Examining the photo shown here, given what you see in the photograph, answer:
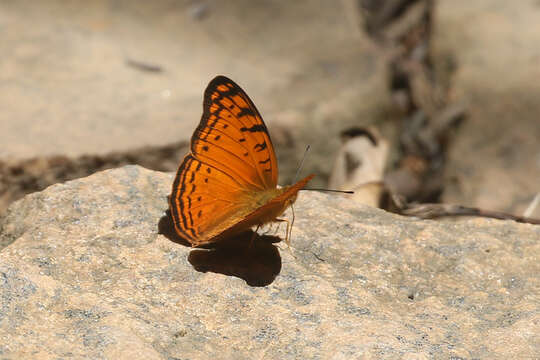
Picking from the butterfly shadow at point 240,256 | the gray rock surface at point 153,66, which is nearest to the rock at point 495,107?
the gray rock surface at point 153,66

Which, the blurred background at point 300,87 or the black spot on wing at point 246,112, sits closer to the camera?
the black spot on wing at point 246,112

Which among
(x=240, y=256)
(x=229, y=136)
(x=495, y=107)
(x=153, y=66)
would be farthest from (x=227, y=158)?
(x=495, y=107)

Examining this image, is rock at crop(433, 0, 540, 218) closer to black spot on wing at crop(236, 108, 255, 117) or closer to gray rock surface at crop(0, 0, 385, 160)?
gray rock surface at crop(0, 0, 385, 160)

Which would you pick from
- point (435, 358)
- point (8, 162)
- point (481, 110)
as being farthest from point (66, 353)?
point (481, 110)

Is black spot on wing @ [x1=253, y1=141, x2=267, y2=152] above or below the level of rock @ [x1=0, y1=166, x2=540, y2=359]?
above

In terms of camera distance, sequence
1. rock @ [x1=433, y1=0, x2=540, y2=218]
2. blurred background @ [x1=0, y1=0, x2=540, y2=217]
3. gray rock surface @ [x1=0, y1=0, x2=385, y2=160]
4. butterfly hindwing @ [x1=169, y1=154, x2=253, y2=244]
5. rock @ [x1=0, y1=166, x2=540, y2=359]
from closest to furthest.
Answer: rock @ [x1=0, y1=166, x2=540, y2=359] → butterfly hindwing @ [x1=169, y1=154, x2=253, y2=244] → blurred background @ [x1=0, y1=0, x2=540, y2=217] → gray rock surface @ [x1=0, y1=0, x2=385, y2=160] → rock @ [x1=433, y1=0, x2=540, y2=218]

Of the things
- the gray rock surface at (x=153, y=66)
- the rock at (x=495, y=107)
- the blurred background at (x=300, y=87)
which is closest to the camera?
the blurred background at (x=300, y=87)

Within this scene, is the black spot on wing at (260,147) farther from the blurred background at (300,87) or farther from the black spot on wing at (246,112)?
the blurred background at (300,87)

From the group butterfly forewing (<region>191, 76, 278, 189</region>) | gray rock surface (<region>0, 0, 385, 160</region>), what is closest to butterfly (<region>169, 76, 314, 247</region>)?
butterfly forewing (<region>191, 76, 278, 189</region>)
